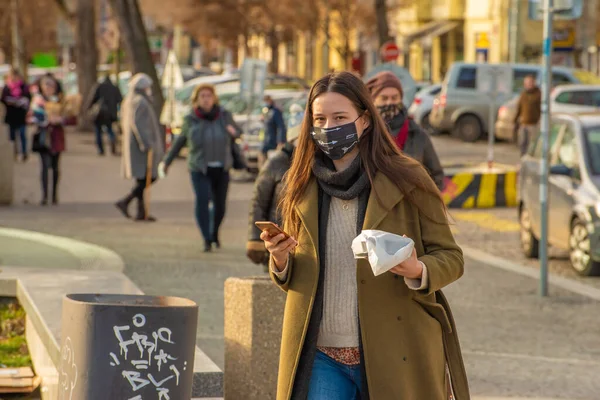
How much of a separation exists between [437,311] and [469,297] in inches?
291

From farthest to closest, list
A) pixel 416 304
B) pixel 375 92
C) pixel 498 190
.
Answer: pixel 498 190
pixel 375 92
pixel 416 304

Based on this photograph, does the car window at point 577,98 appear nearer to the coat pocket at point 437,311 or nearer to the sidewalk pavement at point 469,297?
the sidewalk pavement at point 469,297

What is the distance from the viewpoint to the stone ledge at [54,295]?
6.84m

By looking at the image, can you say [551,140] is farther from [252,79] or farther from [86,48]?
[86,48]

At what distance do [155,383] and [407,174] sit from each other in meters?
1.39

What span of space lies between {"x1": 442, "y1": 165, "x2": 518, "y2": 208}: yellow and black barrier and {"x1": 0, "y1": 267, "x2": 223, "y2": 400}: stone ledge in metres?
11.1

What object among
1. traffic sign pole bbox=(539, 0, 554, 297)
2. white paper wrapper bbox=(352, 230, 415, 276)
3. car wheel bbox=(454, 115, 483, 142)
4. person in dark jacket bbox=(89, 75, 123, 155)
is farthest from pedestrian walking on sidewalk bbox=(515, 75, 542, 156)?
white paper wrapper bbox=(352, 230, 415, 276)

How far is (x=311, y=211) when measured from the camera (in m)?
4.40

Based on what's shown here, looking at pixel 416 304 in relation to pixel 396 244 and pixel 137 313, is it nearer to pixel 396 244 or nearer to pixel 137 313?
pixel 396 244

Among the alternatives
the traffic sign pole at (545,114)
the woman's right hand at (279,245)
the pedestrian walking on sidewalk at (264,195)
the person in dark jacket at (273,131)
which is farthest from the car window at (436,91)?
the woman's right hand at (279,245)

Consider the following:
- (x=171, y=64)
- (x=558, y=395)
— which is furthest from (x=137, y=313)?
(x=171, y=64)

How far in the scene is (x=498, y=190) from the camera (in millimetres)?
20219

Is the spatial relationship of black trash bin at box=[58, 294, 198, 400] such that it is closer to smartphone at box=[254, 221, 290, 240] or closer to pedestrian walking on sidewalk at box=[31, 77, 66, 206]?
smartphone at box=[254, 221, 290, 240]

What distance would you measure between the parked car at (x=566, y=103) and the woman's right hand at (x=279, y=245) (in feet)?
90.0
